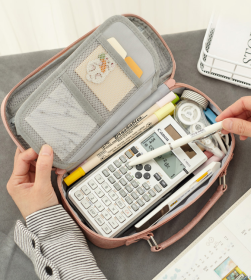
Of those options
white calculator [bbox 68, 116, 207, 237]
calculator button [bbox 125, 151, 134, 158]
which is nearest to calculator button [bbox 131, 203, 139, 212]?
white calculator [bbox 68, 116, 207, 237]

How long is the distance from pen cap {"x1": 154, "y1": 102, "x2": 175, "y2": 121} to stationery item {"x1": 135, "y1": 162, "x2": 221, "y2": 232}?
140mm

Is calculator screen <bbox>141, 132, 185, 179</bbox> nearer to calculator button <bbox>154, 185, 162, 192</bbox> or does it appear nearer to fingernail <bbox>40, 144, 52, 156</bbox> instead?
calculator button <bbox>154, 185, 162, 192</bbox>

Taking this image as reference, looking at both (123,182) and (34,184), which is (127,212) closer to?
(123,182)

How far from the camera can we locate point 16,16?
96 centimetres

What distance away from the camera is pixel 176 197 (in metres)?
0.55

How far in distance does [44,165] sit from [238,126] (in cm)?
37

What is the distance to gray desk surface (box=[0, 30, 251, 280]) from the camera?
580mm

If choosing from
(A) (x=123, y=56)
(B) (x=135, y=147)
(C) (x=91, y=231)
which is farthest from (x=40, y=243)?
(A) (x=123, y=56)

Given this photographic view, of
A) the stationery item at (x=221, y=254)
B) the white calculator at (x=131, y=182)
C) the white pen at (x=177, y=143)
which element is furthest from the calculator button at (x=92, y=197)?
the stationery item at (x=221, y=254)

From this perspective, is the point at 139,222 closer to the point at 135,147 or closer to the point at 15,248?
the point at 135,147

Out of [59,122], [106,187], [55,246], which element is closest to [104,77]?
[59,122]

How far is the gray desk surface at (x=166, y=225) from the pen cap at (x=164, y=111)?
0.10 m

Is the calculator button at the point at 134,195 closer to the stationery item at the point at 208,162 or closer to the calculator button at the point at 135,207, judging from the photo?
the calculator button at the point at 135,207

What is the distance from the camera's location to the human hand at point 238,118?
1.69 feet
